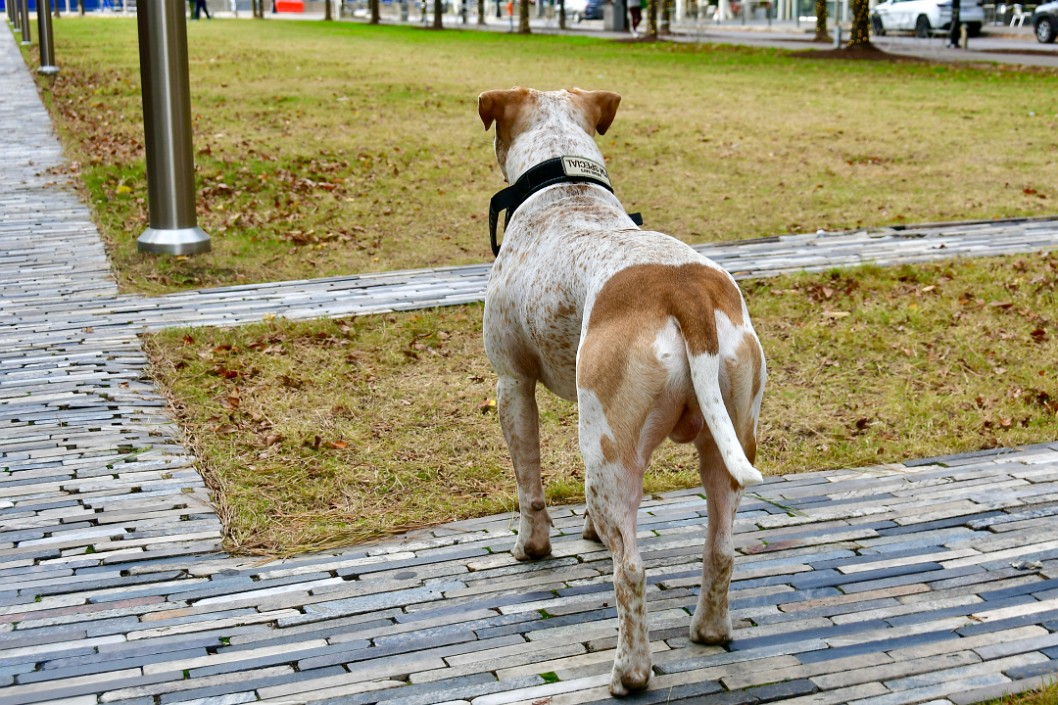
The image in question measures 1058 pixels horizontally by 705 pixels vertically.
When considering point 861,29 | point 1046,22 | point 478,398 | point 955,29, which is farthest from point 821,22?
point 478,398

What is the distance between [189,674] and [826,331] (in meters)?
5.03

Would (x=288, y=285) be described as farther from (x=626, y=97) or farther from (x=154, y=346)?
(x=626, y=97)

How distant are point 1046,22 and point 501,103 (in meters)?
35.0

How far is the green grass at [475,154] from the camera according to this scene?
10641mm

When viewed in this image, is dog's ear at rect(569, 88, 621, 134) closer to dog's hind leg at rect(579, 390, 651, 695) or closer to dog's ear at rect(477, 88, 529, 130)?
dog's ear at rect(477, 88, 529, 130)

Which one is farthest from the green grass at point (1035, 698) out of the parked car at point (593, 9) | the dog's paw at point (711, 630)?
the parked car at point (593, 9)

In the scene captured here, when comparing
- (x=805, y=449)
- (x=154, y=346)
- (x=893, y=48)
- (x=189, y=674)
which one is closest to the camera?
(x=189, y=674)

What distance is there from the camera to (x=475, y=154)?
14508mm

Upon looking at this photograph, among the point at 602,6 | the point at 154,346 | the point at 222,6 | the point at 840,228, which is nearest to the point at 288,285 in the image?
the point at 154,346

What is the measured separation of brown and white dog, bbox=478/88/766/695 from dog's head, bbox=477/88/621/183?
451 millimetres

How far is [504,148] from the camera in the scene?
4.96 m

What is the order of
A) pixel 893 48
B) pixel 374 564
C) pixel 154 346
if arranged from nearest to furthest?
pixel 374 564 < pixel 154 346 < pixel 893 48

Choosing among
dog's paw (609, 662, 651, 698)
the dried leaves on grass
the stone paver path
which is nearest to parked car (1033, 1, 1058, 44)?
the dried leaves on grass

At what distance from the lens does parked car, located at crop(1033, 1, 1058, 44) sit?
34719 millimetres
